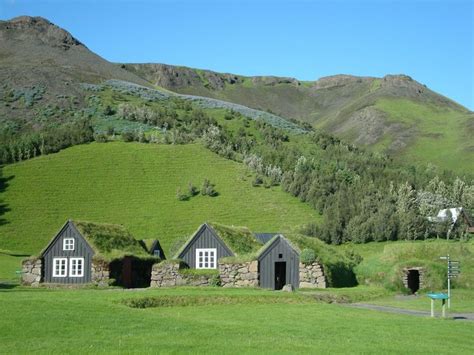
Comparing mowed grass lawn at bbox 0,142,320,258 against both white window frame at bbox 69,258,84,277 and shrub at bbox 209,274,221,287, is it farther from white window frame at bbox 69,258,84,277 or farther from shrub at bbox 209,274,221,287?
shrub at bbox 209,274,221,287

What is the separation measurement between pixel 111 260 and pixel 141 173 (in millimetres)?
53910

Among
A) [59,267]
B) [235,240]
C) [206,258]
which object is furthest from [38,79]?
[206,258]

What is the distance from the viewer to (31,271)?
Result: 4916cm

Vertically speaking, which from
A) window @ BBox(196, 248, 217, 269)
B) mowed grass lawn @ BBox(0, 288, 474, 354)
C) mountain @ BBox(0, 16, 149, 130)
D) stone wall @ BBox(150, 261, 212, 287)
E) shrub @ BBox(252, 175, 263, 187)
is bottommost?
mowed grass lawn @ BBox(0, 288, 474, 354)

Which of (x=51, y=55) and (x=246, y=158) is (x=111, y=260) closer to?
(x=246, y=158)

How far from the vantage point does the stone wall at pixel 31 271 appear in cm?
4872

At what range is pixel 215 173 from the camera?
102 meters

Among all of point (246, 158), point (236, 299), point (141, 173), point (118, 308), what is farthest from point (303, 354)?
point (246, 158)

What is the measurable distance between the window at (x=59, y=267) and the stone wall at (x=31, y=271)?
1.00 meters

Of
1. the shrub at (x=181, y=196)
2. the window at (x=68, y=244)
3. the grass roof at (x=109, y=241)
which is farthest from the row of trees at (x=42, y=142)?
the window at (x=68, y=244)

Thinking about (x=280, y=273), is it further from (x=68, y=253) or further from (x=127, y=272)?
(x=68, y=253)

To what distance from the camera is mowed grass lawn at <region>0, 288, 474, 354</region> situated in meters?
18.7

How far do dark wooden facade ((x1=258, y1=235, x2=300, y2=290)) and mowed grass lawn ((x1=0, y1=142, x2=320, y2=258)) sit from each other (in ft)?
101

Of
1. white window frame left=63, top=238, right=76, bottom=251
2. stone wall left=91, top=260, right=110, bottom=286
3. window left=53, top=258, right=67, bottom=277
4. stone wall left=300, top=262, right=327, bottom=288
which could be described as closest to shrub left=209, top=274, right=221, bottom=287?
stone wall left=300, top=262, right=327, bottom=288
